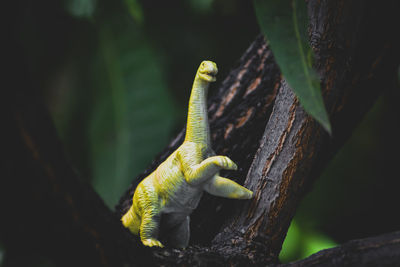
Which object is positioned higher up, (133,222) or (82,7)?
(82,7)

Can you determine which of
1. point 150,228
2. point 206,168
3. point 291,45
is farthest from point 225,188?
point 291,45

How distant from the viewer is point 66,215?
75 cm

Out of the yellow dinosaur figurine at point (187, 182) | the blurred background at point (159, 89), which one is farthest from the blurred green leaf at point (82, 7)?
the yellow dinosaur figurine at point (187, 182)

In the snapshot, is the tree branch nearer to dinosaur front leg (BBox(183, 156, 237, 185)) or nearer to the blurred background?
dinosaur front leg (BBox(183, 156, 237, 185))

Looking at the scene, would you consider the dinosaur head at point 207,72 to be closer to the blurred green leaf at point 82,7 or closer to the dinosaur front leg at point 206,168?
the dinosaur front leg at point 206,168

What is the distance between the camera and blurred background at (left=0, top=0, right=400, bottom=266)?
7.29 feet

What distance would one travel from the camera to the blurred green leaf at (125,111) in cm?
209

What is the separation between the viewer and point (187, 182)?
0.91m

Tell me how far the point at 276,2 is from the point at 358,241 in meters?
0.46

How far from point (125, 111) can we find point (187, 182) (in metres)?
1.32

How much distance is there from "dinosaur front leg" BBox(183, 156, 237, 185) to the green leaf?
0.25 meters

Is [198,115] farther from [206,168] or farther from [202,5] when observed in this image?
[202,5]

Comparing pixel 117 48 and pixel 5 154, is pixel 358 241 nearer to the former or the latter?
pixel 5 154

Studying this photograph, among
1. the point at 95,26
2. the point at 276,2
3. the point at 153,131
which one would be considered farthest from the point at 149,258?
the point at 95,26
